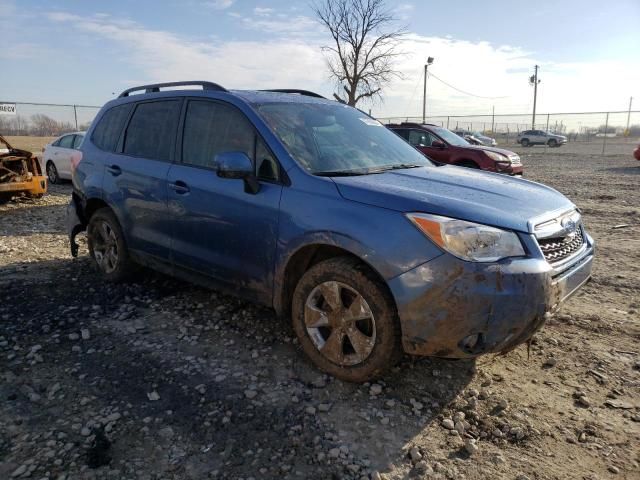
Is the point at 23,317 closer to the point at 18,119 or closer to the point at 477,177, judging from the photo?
the point at 477,177

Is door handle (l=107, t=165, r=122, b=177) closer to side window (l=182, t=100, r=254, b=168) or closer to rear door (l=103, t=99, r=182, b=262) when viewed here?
rear door (l=103, t=99, r=182, b=262)

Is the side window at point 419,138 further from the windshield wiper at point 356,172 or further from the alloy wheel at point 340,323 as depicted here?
the alloy wheel at point 340,323

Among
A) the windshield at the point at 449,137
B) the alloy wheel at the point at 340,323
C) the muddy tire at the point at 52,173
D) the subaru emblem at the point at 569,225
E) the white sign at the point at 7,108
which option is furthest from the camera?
the white sign at the point at 7,108

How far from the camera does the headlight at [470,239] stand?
105 inches

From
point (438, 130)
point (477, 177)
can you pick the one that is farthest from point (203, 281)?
point (438, 130)

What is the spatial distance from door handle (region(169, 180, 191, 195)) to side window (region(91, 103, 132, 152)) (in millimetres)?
1218

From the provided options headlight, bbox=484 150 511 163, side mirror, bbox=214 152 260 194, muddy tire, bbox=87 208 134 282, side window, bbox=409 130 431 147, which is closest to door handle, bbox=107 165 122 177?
muddy tire, bbox=87 208 134 282

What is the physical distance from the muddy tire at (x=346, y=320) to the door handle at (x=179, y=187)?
4.39 feet

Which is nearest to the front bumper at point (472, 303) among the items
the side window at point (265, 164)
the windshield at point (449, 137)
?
the side window at point (265, 164)

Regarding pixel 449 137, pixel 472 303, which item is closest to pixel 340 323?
pixel 472 303

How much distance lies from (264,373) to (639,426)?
223cm

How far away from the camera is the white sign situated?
25.1m

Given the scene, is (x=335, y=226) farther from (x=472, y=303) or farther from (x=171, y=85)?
(x=171, y=85)

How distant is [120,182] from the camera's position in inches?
182
